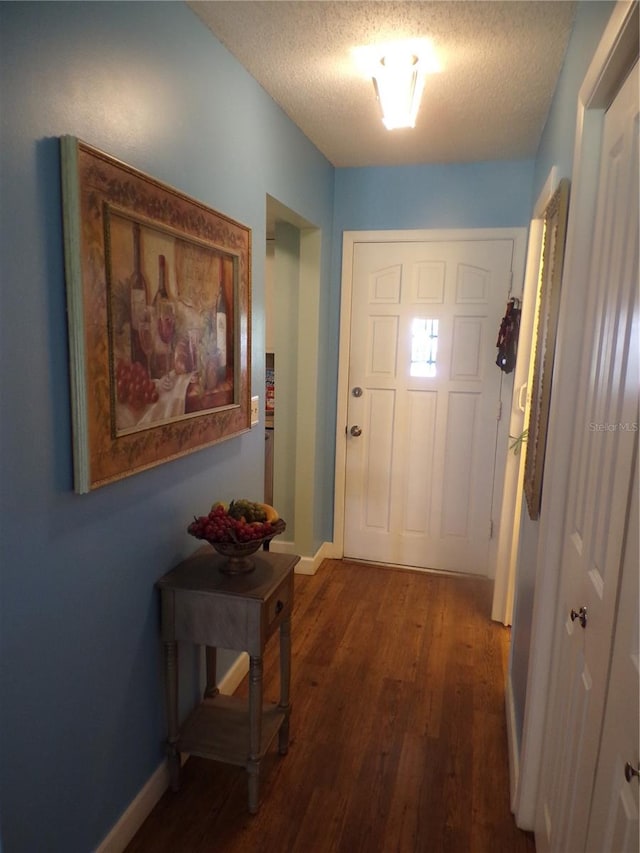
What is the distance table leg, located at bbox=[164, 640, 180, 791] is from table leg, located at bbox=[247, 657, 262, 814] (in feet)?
0.82

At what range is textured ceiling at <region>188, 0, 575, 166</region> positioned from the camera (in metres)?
1.67

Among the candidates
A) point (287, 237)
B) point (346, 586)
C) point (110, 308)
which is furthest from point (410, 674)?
point (287, 237)

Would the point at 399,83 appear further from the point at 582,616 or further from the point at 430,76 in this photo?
the point at 582,616

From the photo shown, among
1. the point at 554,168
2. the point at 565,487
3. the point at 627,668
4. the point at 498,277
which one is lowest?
the point at 627,668

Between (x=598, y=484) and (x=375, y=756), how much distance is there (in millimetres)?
1415

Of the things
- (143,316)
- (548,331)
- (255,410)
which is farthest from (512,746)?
(143,316)

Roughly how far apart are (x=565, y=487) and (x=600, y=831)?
77 cm

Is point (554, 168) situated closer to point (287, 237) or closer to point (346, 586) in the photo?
point (287, 237)

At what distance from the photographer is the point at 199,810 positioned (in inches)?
67.7

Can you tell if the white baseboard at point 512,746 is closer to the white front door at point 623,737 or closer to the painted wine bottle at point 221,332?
the white front door at point 623,737

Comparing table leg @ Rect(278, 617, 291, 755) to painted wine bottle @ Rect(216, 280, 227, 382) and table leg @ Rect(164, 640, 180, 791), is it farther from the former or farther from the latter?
painted wine bottle @ Rect(216, 280, 227, 382)

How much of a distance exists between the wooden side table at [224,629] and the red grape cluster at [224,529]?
0.15 metres

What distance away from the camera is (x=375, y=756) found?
197 centimetres

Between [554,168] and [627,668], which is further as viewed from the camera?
[554,168]
